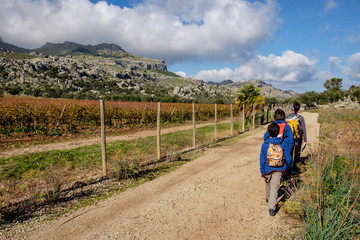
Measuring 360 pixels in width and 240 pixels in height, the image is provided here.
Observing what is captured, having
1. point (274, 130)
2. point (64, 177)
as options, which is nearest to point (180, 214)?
point (274, 130)

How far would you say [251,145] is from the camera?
9.64 m

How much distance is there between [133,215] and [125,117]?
49.4ft

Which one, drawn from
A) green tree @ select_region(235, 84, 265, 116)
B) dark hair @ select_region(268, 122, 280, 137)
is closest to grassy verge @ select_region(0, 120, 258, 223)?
dark hair @ select_region(268, 122, 280, 137)

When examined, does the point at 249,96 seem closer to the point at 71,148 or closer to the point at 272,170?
the point at 71,148

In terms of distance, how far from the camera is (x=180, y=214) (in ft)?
11.7

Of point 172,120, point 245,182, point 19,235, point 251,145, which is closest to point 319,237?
point 245,182

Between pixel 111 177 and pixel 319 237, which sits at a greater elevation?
pixel 319 237

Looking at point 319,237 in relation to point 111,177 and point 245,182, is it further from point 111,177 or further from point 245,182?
point 111,177

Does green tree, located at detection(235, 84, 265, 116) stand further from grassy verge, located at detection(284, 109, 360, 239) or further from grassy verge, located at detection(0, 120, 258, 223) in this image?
grassy verge, located at detection(284, 109, 360, 239)

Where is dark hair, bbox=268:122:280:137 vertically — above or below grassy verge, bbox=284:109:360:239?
above

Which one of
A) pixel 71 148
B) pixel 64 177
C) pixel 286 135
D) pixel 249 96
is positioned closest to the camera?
pixel 286 135

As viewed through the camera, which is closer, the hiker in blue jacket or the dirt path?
the dirt path

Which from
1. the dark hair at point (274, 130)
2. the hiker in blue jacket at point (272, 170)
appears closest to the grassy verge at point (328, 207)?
the hiker in blue jacket at point (272, 170)

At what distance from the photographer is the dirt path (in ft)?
9.94
